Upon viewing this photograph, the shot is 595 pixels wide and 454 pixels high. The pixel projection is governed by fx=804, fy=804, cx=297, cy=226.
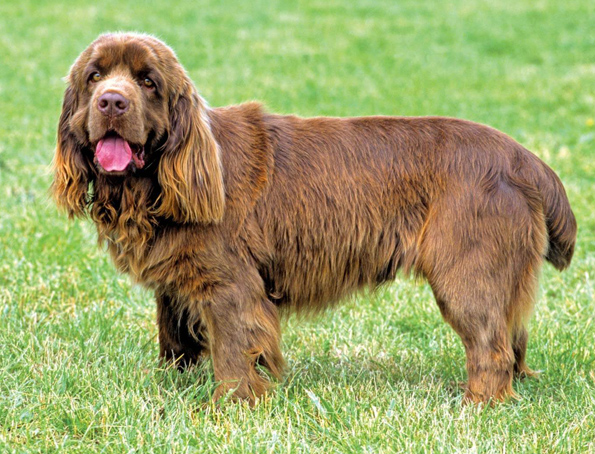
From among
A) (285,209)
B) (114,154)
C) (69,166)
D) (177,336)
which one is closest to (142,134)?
(114,154)

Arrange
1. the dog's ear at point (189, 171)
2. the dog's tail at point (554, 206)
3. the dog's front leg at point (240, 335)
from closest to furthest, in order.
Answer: the dog's ear at point (189, 171)
the dog's front leg at point (240, 335)
the dog's tail at point (554, 206)

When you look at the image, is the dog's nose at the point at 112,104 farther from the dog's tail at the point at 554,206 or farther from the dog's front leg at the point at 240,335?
the dog's tail at the point at 554,206

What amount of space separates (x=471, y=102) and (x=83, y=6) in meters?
9.37

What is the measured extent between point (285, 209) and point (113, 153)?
2.72ft

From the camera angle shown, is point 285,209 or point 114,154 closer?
point 114,154

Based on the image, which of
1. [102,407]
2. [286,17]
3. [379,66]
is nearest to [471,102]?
[379,66]

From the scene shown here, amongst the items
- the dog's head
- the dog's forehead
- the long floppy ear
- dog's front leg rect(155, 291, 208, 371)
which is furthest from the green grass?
the dog's forehead

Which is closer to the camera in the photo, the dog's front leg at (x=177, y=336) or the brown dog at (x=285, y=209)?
the brown dog at (x=285, y=209)

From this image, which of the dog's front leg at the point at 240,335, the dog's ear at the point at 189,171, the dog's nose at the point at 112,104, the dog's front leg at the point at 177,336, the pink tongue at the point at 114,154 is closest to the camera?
the dog's nose at the point at 112,104

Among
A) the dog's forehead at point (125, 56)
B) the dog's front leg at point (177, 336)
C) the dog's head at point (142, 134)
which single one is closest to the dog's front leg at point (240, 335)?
the dog's front leg at point (177, 336)

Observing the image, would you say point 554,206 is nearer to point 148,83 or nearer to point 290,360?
point 290,360

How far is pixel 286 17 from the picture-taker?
650 inches

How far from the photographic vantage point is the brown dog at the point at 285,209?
11.5ft

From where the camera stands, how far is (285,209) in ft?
12.2
